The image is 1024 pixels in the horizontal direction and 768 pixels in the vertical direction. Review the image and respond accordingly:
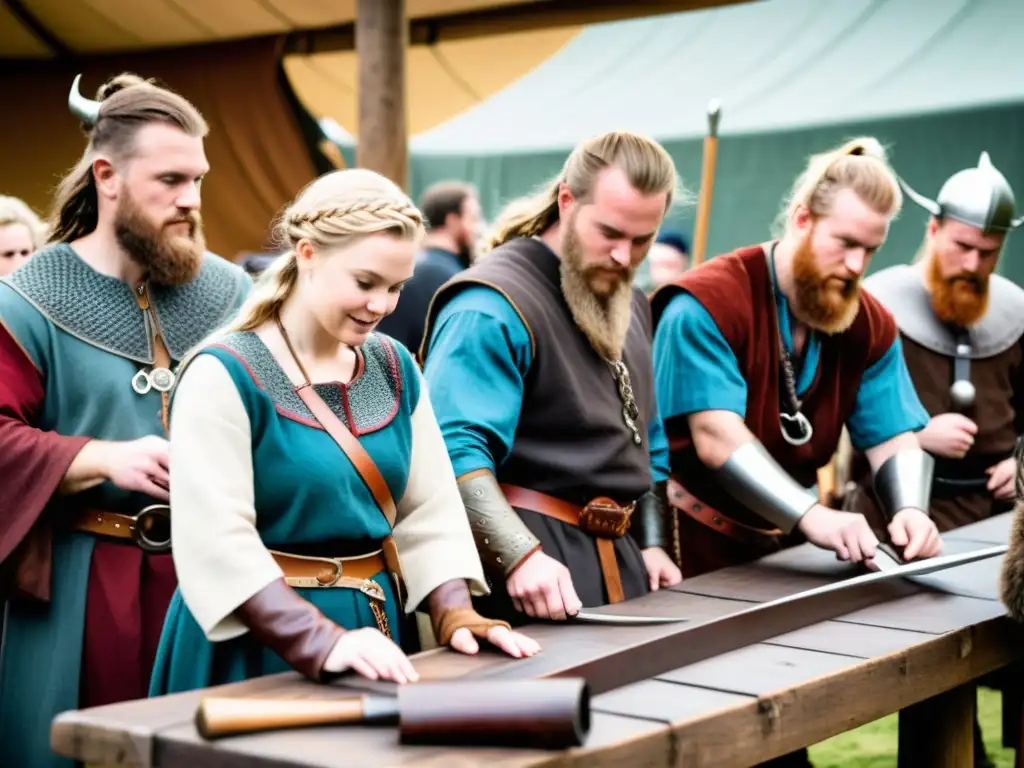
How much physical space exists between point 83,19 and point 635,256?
647 cm

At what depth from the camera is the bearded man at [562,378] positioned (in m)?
2.65

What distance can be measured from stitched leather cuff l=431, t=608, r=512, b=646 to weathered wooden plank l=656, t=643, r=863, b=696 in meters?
0.29

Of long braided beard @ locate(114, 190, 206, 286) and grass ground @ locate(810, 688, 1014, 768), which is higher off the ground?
long braided beard @ locate(114, 190, 206, 286)

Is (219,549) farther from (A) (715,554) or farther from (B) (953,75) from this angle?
(B) (953,75)

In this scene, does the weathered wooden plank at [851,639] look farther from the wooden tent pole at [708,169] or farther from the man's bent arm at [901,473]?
the wooden tent pole at [708,169]

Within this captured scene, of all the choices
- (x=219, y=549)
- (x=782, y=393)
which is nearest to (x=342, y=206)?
(x=219, y=549)

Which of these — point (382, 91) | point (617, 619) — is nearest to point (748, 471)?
point (617, 619)

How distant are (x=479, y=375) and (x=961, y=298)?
2135 mm

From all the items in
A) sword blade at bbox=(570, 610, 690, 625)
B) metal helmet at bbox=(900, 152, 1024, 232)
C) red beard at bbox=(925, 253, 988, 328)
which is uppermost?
metal helmet at bbox=(900, 152, 1024, 232)

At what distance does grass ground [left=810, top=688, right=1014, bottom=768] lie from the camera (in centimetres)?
423

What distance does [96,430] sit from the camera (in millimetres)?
2672

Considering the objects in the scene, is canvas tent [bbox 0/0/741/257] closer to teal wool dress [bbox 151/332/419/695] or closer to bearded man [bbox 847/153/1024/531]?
bearded man [bbox 847/153/1024/531]

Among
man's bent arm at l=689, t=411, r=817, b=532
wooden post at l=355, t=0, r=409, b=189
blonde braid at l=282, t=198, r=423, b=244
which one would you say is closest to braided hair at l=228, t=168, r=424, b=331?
blonde braid at l=282, t=198, r=423, b=244

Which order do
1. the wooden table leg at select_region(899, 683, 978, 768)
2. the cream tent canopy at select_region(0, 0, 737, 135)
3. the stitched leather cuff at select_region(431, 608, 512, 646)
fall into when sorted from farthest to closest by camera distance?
1. the cream tent canopy at select_region(0, 0, 737, 135)
2. the wooden table leg at select_region(899, 683, 978, 768)
3. the stitched leather cuff at select_region(431, 608, 512, 646)
